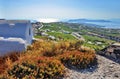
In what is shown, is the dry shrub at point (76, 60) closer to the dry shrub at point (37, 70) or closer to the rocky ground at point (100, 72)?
the rocky ground at point (100, 72)

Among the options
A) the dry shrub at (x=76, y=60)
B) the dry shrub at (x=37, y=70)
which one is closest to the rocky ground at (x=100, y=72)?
the dry shrub at (x=76, y=60)

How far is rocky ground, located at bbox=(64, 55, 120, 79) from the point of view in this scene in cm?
1316

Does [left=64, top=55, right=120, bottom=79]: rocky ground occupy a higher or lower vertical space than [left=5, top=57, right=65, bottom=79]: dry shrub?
lower

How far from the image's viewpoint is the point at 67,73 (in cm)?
1314

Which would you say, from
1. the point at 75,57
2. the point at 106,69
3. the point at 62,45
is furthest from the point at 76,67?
the point at 62,45

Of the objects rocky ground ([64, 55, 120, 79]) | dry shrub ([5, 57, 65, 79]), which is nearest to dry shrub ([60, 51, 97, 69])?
rocky ground ([64, 55, 120, 79])

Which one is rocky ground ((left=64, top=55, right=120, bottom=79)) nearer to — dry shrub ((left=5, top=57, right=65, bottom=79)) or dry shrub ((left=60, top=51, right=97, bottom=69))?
dry shrub ((left=60, top=51, right=97, bottom=69))

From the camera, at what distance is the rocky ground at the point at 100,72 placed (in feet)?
43.2

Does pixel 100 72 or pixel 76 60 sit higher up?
pixel 76 60

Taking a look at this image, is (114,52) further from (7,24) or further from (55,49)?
(7,24)

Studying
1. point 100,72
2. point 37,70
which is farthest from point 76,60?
point 37,70

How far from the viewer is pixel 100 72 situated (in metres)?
13.9

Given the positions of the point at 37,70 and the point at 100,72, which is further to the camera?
the point at 100,72

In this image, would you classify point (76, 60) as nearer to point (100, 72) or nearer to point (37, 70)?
point (100, 72)
